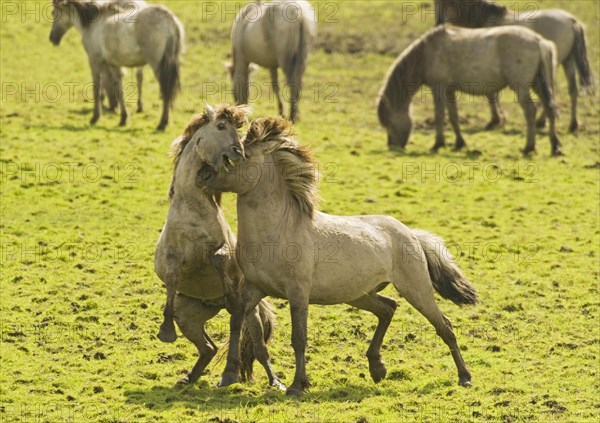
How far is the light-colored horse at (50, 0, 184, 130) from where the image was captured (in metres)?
20.0

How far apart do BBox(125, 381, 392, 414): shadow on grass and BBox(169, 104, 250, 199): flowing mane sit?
1674 millimetres

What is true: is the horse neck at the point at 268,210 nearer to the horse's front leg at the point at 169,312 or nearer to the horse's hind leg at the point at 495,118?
the horse's front leg at the point at 169,312

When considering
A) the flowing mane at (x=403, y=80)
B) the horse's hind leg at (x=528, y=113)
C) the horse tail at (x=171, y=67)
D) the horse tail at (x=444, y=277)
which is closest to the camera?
the horse tail at (x=444, y=277)

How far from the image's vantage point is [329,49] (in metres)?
28.3

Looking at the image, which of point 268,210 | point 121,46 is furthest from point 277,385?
point 121,46

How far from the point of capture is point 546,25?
22.8m

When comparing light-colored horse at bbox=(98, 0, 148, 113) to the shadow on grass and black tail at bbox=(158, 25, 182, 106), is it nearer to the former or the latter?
black tail at bbox=(158, 25, 182, 106)

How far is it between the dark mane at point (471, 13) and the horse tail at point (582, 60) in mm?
1715

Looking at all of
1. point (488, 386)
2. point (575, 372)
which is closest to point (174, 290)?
point (488, 386)

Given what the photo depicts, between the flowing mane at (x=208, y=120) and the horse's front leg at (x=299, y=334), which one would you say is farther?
the flowing mane at (x=208, y=120)

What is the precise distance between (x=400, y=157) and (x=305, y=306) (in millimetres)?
10633

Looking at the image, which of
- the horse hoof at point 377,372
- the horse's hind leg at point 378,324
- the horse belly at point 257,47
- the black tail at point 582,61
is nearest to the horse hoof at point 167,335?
the horse's hind leg at point 378,324

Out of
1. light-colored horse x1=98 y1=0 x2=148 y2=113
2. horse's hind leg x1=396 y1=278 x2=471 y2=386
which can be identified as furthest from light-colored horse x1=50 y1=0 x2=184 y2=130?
horse's hind leg x1=396 y1=278 x2=471 y2=386

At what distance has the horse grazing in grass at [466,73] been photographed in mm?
19812
